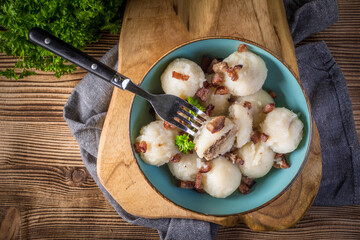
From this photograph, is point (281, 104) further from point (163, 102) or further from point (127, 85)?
point (127, 85)

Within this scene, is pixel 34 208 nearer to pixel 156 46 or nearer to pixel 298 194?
pixel 156 46

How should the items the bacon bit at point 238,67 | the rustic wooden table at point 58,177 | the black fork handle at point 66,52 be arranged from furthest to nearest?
the rustic wooden table at point 58,177
the bacon bit at point 238,67
the black fork handle at point 66,52

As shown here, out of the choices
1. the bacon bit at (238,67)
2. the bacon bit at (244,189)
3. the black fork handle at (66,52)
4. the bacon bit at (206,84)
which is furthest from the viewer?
the bacon bit at (244,189)

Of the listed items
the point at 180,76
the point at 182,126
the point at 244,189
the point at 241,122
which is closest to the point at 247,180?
the point at 244,189

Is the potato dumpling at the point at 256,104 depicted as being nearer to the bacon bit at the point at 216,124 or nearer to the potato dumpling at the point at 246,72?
the potato dumpling at the point at 246,72

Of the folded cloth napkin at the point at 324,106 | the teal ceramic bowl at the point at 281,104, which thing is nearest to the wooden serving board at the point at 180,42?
the teal ceramic bowl at the point at 281,104

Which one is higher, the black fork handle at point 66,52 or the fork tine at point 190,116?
the black fork handle at point 66,52

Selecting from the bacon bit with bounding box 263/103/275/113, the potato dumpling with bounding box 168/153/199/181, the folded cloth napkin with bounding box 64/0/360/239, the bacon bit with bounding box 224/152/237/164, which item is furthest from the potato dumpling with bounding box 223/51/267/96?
the folded cloth napkin with bounding box 64/0/360/239
